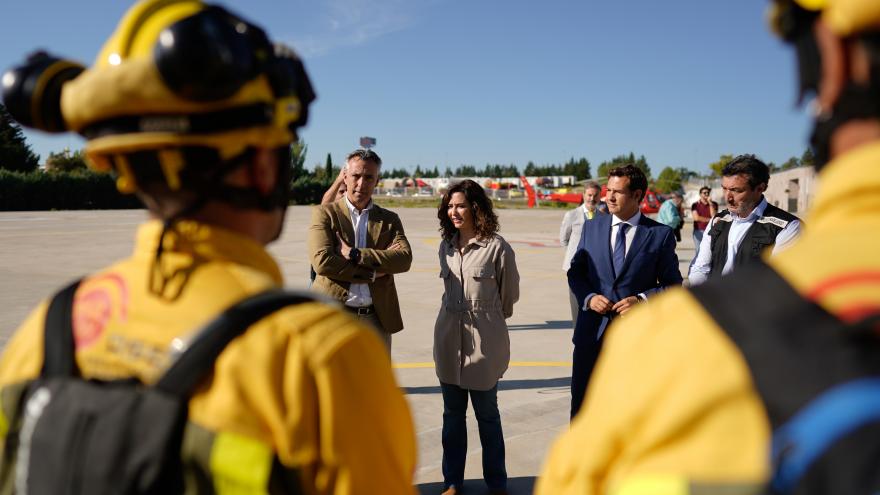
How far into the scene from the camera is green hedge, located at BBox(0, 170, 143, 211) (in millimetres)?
41844

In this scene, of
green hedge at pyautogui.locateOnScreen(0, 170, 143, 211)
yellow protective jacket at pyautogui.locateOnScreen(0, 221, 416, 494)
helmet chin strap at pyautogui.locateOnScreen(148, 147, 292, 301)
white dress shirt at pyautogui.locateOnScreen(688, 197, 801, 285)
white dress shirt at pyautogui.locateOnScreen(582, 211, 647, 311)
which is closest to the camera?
yellow protective jacket at pyautogui.locateOnScreen(0, 221, 416, 494)

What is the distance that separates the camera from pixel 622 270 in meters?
4.41

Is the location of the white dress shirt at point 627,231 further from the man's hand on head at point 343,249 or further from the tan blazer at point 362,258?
the man's hand on head at point 343,249

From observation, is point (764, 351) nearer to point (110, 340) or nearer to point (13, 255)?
point (110, 340)

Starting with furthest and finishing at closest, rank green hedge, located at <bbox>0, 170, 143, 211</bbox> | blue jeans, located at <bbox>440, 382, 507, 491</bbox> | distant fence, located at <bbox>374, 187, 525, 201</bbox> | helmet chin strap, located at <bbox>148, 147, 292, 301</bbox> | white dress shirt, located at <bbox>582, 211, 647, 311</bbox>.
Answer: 1. distant fence, located at <bbox>374, 187, 525, 201</bbox>
2. green hedge, located at <bbox>0, 170, 143, 211</bbox>
3. white dress shirt, located at <bbox>582, 211, 647, 311</bbox>
4. blue jeans, located at <bbox>440, 382, 507, 491</bbox>
5. helmet chin strap, located at <bbox>148, 147, 292, 301</bbox>

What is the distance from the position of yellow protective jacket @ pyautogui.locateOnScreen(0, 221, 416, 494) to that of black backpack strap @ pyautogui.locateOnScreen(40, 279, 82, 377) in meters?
0.02

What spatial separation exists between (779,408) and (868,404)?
0.09 meters

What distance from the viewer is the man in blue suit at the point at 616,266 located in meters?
4.40

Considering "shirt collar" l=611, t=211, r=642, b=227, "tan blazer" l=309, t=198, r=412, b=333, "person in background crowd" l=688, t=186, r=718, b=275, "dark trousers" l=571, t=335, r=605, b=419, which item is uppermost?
"shirt collar" l=611, t=211, r=642, b=227

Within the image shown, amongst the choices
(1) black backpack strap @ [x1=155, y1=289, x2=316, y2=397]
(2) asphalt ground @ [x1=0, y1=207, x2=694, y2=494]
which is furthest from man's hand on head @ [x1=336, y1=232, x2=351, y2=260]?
(1) black backpack strap @ [x1=155, y1=289, x2=316, y2=397]

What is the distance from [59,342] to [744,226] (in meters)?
4.66

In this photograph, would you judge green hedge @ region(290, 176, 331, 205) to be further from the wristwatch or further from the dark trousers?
the dark trousers

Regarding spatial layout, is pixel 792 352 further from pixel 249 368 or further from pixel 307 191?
pixel 307 191

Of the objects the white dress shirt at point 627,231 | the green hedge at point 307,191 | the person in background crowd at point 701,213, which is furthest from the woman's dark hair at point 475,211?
the green hedge at point 307,191
